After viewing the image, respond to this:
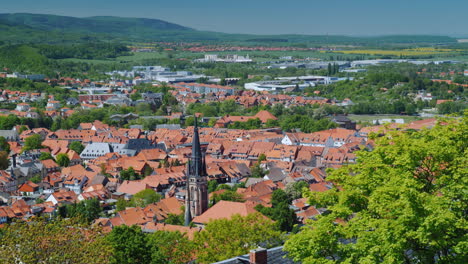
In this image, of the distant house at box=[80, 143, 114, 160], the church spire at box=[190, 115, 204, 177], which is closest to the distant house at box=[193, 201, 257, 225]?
the church spire at box=[190, 115, 204, 177]

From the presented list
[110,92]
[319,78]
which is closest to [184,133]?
[110,92]

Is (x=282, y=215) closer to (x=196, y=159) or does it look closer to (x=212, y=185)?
(x=196, y=159)

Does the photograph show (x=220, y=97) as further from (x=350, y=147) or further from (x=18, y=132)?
(x=350, y=147)

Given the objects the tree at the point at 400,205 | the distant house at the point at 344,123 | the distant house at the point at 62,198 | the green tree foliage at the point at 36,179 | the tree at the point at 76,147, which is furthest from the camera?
the distant house at the point at 344,123

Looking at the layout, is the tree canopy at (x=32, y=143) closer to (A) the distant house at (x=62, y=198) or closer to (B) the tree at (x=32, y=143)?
(B) the tree at (x=32, y=143)

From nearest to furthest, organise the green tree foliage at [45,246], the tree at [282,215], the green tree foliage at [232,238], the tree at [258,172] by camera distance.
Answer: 1. the green tree foliage at [45,246]
2. the green tree foliage at [232,238]
3. the tree at [282,215]
4. the tree at [258,172]

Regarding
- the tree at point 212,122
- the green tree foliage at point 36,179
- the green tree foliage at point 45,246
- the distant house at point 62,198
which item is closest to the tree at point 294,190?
the distant house at point 62,198
